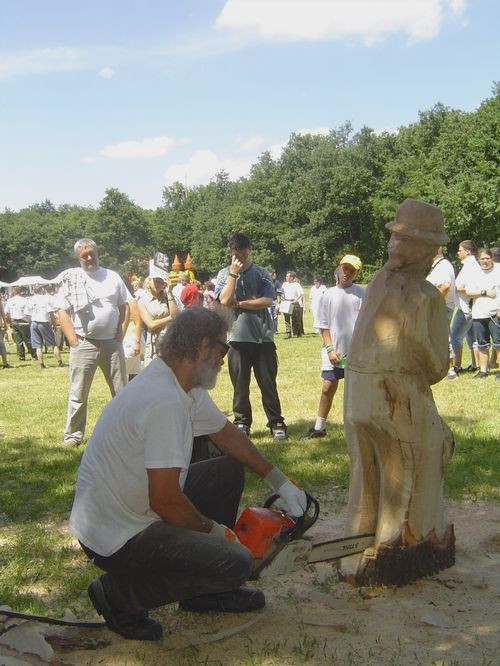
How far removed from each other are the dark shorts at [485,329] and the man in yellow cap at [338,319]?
383cm

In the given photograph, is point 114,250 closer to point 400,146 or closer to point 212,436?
point 400,146

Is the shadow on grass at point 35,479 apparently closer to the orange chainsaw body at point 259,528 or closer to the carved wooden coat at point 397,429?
the orange chainsaw body at point 259,528

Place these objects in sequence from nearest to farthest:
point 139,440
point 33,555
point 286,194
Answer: point 139,440 → point 33,555 → point 286,194

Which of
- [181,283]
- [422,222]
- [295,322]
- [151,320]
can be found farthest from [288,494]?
[295,322]

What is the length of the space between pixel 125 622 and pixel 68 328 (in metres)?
3.90

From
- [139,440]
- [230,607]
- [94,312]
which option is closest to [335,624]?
[230,607]

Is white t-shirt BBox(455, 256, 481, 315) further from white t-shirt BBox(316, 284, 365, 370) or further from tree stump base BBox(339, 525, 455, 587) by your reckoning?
tree stump base BBox(339, 525, 455, 587)

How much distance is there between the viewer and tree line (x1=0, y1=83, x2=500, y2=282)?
41.7m

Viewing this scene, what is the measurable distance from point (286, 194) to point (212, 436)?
199ft

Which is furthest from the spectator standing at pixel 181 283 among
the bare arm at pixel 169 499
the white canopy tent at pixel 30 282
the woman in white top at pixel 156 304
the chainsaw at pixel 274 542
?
the white canopy tent at pixel 30 282

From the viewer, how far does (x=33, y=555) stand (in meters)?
4.36

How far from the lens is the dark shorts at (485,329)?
9.79 meters

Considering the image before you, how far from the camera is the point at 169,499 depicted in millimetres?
2846

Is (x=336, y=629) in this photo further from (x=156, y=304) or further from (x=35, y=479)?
(x=156, y=304)
